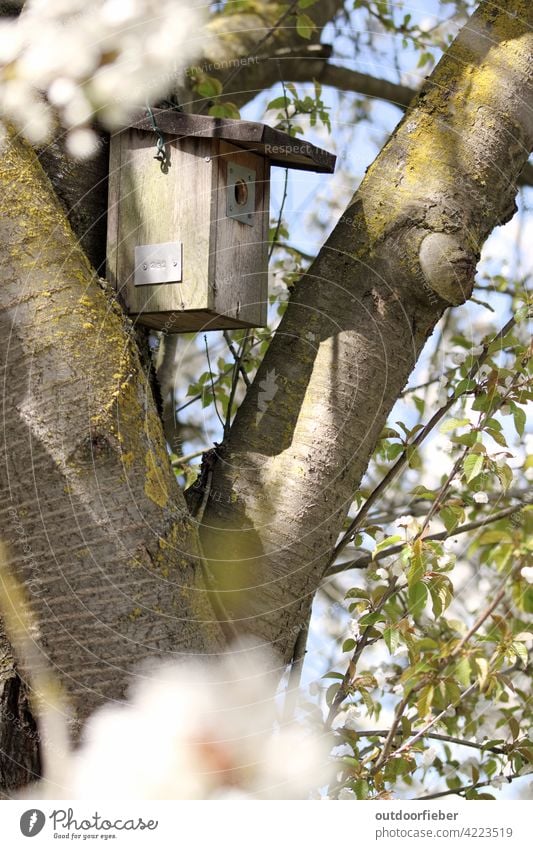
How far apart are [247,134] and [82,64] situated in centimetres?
28

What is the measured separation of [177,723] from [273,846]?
0.22 metres

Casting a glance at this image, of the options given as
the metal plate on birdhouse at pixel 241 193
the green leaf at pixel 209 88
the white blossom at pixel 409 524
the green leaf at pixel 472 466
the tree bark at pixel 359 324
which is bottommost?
the white blossom at pixel 409 524

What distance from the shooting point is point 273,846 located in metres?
1.20

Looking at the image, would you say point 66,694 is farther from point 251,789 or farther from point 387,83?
point 387,83

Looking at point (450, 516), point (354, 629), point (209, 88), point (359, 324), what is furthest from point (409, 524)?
point (209, 88)

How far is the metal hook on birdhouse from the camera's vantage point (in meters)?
1.45

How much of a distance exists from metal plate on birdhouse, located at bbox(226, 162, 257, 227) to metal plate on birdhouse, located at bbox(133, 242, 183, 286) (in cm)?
11

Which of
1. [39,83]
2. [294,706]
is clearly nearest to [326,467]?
[294,706]

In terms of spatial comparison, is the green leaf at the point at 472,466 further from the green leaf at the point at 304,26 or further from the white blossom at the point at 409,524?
the green leaf at the point at 304,26

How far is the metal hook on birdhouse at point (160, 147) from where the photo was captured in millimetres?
1448

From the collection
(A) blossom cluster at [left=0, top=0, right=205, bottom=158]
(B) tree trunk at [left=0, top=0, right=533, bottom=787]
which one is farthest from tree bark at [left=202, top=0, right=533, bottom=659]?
(A) blossom cluster at [left=0, top=0, right=205, bottom=158]

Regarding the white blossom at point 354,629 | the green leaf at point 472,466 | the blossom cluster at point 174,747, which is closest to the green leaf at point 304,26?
the green leaf at point 472,466

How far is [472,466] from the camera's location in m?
1.25

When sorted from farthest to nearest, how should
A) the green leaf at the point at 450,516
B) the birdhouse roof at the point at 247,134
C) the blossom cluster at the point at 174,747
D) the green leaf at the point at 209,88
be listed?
1. the green leaf at the point at 209,88
2. the birdhouse roof at the point at 247,134
3. the green leaf at the point at 450,516
4. the blossom cluster at the point at 174,747
